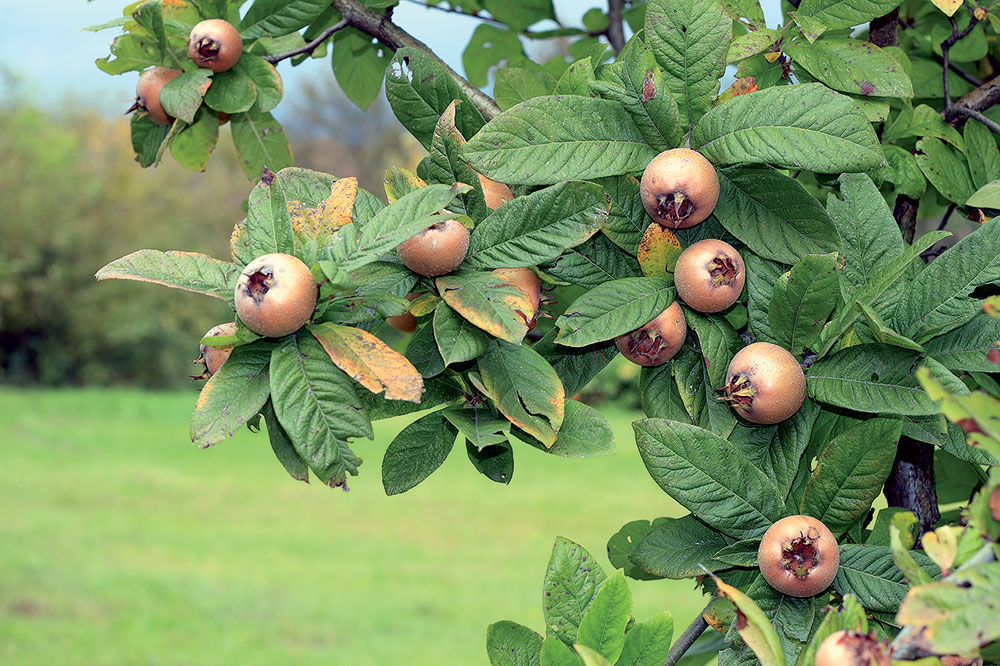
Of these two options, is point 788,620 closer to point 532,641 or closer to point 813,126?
point 532,641

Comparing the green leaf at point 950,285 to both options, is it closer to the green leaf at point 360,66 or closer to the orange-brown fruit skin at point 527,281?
the orange-brown fruit skin at point 527,281

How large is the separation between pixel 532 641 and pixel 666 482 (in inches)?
9.6

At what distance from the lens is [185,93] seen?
1323 mm

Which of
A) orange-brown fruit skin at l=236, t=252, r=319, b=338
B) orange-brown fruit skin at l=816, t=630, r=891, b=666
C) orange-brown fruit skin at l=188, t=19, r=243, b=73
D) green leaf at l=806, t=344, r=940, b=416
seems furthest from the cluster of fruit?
orange-brown fruit skin at l=816, t=630, r=891, b=666

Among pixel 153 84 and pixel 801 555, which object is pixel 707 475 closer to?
pixel 801 555

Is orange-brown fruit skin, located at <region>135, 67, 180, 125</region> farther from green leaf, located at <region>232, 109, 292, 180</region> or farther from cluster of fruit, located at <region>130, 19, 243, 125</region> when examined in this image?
green leaf, located at <region>232, 109, 292, 180</region>

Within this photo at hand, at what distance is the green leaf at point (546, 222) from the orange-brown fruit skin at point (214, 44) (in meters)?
0.65

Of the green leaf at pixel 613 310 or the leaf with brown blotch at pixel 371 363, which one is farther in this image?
the green leaf at pixel 613 310

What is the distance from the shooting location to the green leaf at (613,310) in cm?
96

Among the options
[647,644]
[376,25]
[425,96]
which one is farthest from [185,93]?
[647,644]

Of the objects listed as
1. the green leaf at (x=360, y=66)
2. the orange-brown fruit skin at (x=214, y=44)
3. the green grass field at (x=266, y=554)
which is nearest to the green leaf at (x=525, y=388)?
the orange-brown fruit skin at (x=214, y=44)

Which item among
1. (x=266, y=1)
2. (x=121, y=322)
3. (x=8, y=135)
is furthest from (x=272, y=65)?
(x=8, y=135)

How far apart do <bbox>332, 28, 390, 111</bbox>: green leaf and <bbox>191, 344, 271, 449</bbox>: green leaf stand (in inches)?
45.1

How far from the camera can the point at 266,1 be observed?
56.1 inches
